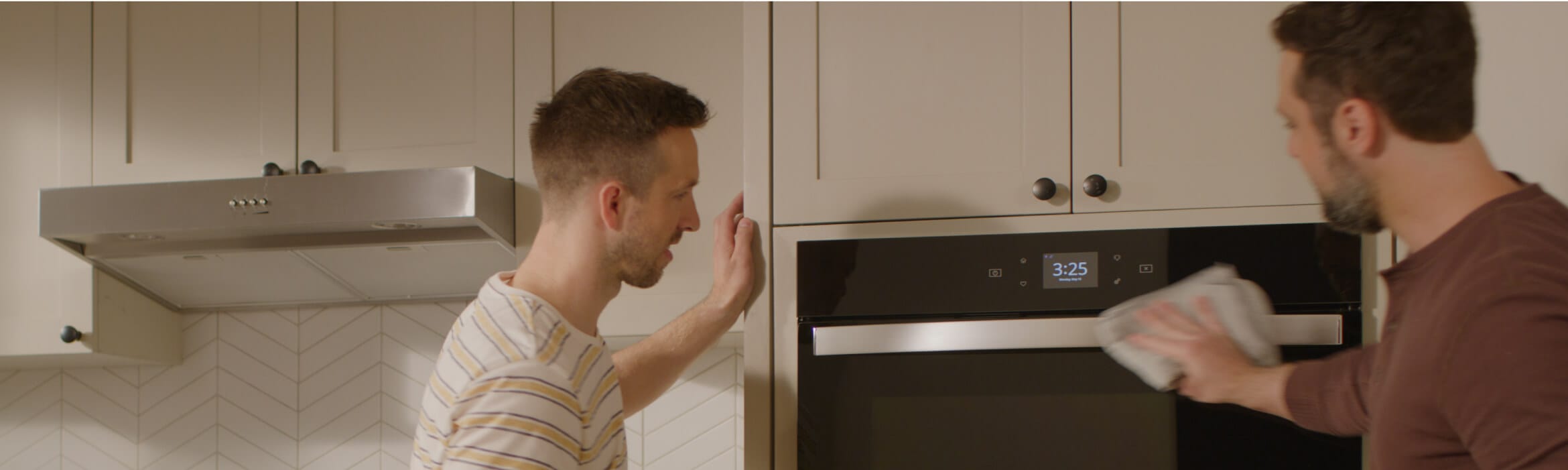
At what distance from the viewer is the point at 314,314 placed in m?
2.61

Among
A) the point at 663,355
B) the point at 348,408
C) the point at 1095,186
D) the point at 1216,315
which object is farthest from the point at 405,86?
the point at 1216,315

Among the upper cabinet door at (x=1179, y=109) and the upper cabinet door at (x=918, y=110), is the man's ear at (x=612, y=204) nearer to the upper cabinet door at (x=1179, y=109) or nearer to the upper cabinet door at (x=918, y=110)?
the upper cabinet door at (x=918, y=110)

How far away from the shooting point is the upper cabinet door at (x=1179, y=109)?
4.68ft

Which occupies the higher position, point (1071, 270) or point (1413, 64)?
point (1413, 64)

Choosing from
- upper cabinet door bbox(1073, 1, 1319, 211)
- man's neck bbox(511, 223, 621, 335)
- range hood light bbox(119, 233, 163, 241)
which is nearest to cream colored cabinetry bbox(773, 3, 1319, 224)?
upper cabinet door bbox(1073, 1, 1319, 211)

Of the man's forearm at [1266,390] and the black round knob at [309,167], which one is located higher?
the black round knob at [309,167]

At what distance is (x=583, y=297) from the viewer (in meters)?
1.39

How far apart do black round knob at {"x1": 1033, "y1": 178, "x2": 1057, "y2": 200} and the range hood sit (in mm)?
979

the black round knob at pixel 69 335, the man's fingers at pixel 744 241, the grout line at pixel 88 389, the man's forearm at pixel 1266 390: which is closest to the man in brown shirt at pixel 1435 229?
the man's forearm at pixel 1266 390

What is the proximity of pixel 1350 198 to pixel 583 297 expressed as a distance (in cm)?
82

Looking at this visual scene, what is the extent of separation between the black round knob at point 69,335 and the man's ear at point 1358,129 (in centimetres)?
224

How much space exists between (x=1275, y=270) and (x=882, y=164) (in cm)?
49

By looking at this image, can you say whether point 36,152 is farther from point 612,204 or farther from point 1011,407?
point 1011,407

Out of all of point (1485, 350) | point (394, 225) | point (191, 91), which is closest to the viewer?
point (1485, 350)
